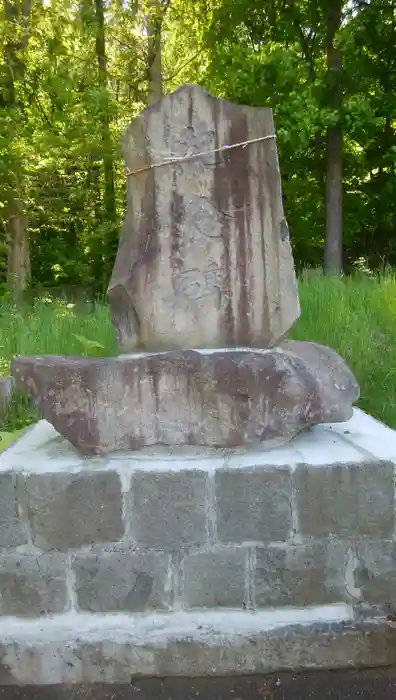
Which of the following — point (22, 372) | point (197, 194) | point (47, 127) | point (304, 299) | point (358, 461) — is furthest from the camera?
point (47, 127)

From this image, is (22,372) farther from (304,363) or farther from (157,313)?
(304,363)

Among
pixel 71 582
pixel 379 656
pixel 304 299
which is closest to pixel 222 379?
pixel 71 582

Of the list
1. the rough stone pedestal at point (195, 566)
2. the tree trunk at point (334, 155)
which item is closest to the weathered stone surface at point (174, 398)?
the rough stone pedestal at point (195, 566)

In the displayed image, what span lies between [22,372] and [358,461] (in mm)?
1307

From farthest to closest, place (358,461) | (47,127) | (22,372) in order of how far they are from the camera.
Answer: (47,127) → (22,372) → (358,461)

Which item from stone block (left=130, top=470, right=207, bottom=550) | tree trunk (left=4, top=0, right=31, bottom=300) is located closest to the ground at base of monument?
stone block (left=130, top=470, right=207, bottom=550)

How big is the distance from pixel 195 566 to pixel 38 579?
0.58 meters

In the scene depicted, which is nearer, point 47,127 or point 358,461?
point 358,461

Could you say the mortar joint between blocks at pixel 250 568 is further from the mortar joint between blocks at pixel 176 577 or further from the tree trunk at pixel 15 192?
the tree trunk at pixel 15 192

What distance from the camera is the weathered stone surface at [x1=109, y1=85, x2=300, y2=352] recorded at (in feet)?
9.13

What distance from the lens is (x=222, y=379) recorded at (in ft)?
8.45

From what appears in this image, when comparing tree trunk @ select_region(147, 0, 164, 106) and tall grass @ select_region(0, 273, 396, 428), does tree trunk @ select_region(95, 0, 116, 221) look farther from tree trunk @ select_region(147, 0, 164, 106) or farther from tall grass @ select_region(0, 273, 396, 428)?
tall grass @ select_region(0, 273, 396, 428)

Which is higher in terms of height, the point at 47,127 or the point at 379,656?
the point at 47,127

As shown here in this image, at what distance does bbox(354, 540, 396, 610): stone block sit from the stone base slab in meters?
0.11
